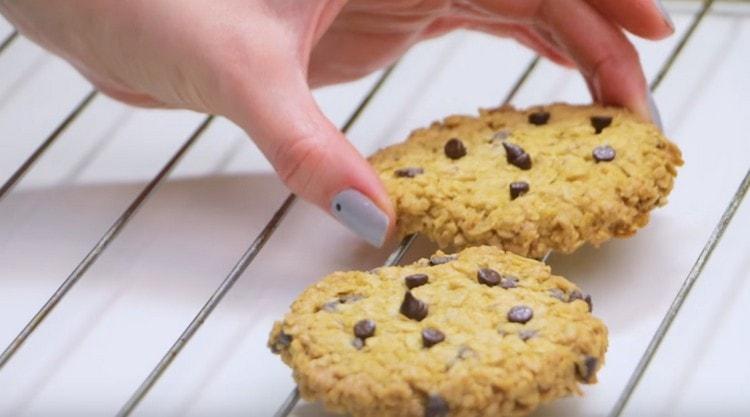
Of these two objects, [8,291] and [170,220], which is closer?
[8,291]

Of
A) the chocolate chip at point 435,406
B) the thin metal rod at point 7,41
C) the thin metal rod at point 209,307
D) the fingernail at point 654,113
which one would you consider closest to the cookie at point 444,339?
the chocolate chip at point 435,406

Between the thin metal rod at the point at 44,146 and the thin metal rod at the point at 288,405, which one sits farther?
the thin metal rod at the point at 44,146

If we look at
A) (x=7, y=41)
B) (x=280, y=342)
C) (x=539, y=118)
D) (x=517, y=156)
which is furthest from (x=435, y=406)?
(x=7, y=41)

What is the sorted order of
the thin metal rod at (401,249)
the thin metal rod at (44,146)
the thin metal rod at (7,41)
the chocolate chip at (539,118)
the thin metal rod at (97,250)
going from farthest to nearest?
the thin metal rod at (7,41) < the thin metal rod at (44,146) < the chocolate chip at (539,118) < the thin metal rod at (97,250) < the thin metal rod at (401,249)

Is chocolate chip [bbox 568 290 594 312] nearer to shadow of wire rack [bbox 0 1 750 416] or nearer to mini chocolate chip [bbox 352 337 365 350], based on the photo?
shadow of wire rack [bbox 0 1 750 416]

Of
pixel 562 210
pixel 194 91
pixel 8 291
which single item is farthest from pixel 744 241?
pixel 8 291

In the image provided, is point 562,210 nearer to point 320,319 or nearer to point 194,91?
point 320,319

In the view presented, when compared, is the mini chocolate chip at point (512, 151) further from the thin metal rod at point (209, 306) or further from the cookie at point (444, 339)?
the thin metal rod at point (209, 306)
